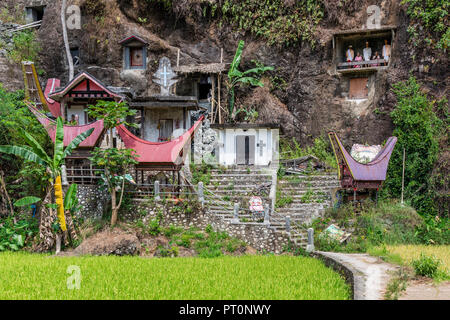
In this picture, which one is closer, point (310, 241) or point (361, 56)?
point (310, 241)

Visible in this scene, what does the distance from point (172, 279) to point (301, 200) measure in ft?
32.2

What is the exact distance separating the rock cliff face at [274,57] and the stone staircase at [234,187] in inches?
243

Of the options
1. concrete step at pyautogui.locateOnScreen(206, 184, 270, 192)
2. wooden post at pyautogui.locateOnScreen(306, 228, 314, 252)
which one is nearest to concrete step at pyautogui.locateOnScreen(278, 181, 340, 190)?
concrete step at pyautogui.locateOnScreen(206, 184, 270, 192)

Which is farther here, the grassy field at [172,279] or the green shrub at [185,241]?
the green shrub at [185,241]

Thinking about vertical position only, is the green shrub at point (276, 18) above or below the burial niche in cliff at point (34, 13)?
below

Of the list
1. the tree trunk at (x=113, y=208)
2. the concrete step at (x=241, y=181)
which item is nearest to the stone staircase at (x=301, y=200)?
the concrete step at (x=241, y=181)

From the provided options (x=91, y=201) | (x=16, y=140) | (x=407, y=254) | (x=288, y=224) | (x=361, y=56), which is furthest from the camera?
(x=361, y=56)

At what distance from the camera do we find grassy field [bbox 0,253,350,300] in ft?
27.4

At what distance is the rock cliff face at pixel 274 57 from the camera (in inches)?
892

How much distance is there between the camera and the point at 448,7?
2034 centimetres

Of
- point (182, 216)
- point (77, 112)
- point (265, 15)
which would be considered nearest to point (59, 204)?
point (182, 216)

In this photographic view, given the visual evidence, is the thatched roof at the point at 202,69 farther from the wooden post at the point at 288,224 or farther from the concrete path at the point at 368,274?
the concrete path at the point at 368,274

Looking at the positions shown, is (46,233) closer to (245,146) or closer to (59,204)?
(59,204)

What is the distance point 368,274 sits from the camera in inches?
350
